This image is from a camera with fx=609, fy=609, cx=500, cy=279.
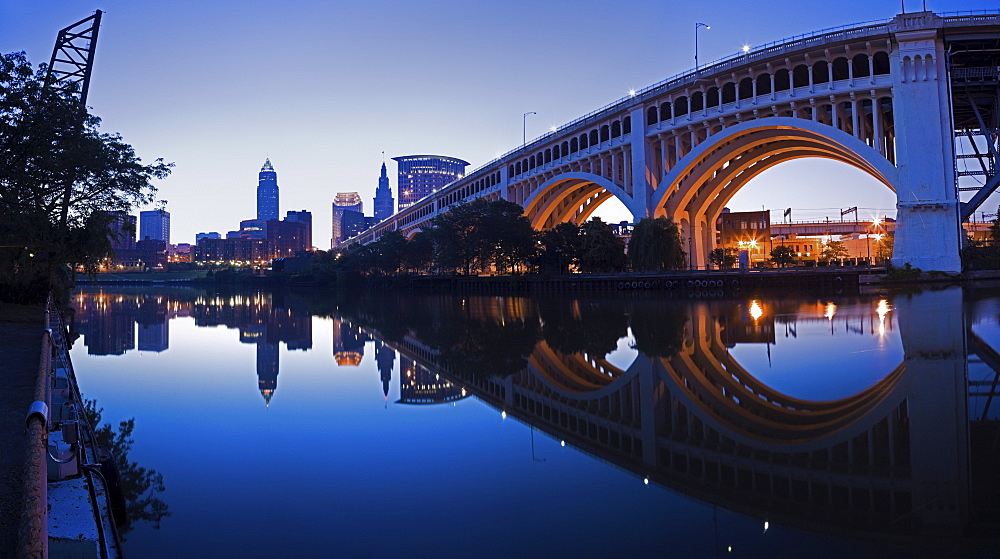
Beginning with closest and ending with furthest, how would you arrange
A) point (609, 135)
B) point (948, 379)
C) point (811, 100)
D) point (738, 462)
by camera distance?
point (738, 462) < point (948, 379) < point (811, 100) < point (609, 135)

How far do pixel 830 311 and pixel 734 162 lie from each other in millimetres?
33471

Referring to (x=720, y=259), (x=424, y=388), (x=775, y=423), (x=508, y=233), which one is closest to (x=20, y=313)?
(x=424, y=388)

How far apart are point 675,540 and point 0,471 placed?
651 cm

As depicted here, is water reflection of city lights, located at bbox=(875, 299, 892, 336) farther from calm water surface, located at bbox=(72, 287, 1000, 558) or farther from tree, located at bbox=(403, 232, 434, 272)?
tree, located at bbox=(403, 232, 434, 272)

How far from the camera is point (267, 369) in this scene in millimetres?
15398

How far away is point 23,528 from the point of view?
129 inches

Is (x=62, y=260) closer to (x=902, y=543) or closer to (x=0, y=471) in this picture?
(x=0, y=471)

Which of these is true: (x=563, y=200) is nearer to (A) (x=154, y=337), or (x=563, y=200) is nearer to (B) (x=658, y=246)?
(B) (x=658, y=246)

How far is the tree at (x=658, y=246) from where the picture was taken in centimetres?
5244

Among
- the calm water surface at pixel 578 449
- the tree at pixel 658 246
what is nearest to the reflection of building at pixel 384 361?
the calm water surface at pixel 578 449

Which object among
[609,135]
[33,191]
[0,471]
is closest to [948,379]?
[0,471]

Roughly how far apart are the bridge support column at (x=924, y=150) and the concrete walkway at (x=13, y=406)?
45.4 metres

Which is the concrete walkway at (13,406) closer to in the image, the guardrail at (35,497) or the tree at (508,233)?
the guardrail at (35,497)

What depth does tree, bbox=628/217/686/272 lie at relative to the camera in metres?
52.4
